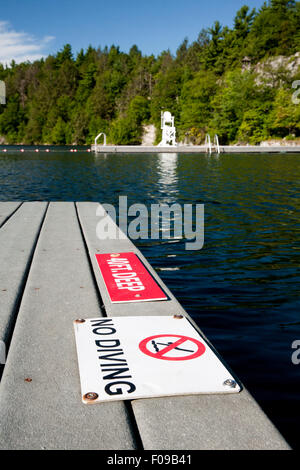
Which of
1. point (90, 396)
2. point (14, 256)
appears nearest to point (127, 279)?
point (14, 256)

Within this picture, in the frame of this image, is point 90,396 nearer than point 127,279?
Yes

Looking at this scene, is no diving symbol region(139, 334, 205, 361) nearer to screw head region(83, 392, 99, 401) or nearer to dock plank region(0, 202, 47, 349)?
screw head region(83, 392, 99, 401)

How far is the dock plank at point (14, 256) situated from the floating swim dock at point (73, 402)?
16 millimetres

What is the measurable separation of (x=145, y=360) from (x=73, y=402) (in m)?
0.59

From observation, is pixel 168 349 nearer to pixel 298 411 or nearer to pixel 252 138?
pixel 298 411

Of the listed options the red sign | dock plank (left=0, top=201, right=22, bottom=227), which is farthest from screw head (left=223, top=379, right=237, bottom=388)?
dock plank (left=0, top=201, right=22, bottom=227)

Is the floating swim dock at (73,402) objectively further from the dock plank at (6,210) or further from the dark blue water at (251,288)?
the dock plank at (6,210)

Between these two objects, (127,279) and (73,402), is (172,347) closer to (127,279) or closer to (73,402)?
(73,402)

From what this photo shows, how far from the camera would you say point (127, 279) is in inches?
176

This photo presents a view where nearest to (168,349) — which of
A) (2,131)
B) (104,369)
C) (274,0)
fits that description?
(104,369)

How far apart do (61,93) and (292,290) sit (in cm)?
16277

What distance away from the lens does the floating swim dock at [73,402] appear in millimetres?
1990

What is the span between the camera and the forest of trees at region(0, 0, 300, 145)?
3081 inches

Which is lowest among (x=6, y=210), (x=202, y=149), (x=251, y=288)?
(x=251, y=288)
